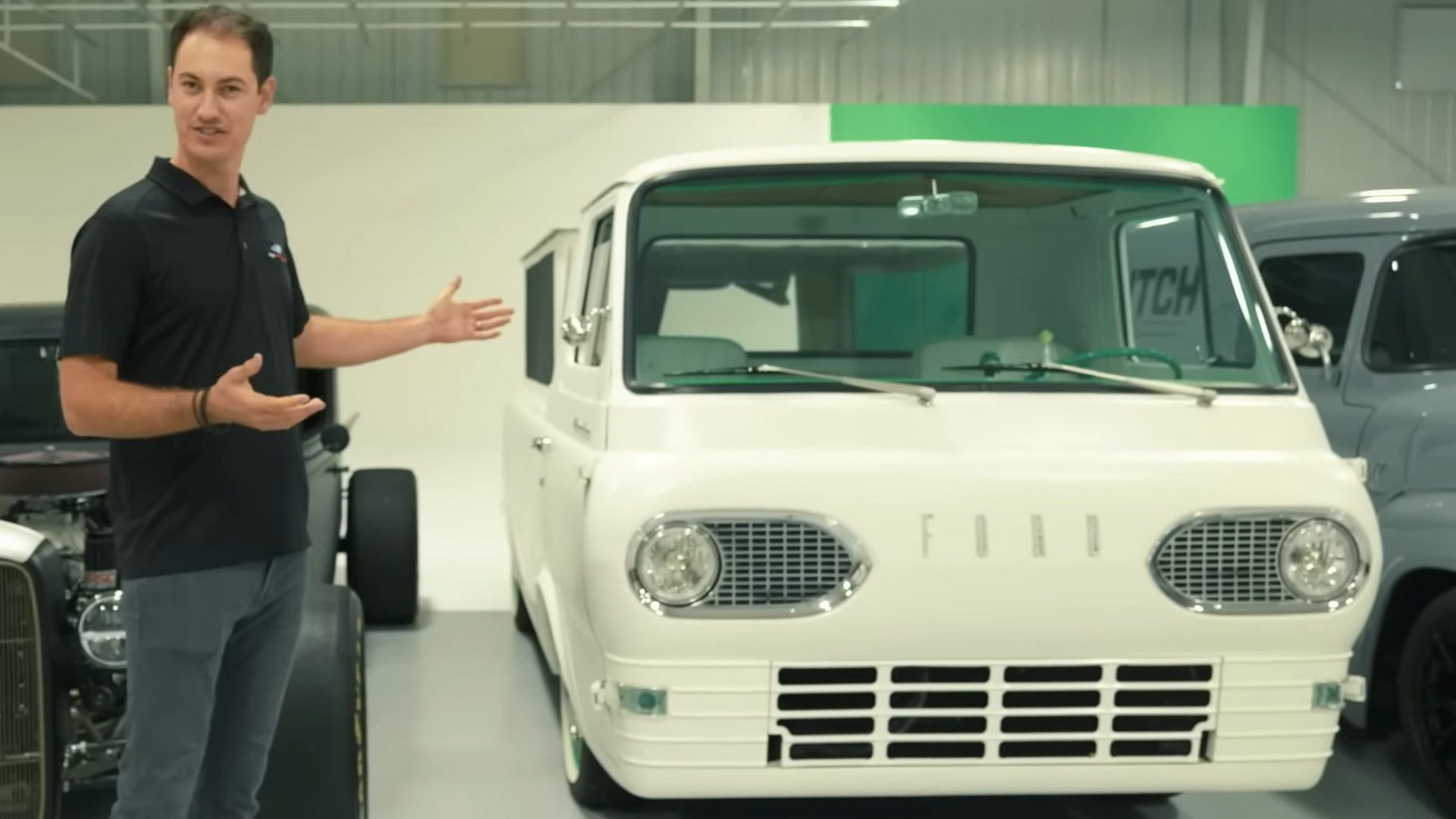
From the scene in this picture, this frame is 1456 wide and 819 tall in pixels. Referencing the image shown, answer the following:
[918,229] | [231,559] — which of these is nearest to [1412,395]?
[918,229]

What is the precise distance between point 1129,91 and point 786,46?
3.22 m

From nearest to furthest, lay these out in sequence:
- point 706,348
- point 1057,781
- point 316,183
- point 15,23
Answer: point 1057,781
point 706,348
point 316,183
point 15,23

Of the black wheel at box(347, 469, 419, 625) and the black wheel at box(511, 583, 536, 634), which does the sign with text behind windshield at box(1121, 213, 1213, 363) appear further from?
the black wheel at box(347, 469, 419, 625)

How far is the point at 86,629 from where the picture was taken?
3229mm

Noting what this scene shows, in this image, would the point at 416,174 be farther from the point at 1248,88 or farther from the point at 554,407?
the point at 554,407

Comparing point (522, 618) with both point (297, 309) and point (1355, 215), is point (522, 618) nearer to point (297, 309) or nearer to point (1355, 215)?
point (1355, 215)

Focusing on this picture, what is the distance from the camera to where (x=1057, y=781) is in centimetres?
325

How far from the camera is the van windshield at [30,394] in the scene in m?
4.49

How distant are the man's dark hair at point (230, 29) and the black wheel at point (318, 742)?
4.48 feet

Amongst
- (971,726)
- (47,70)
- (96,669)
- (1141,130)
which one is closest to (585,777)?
(971,726)

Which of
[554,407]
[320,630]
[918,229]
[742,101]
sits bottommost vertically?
[320,630]

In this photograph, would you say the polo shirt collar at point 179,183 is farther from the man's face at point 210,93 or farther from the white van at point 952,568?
the white van at point 952,568

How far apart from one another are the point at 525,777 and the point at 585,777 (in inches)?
21.3

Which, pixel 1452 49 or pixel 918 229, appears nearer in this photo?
pixel 918 229
